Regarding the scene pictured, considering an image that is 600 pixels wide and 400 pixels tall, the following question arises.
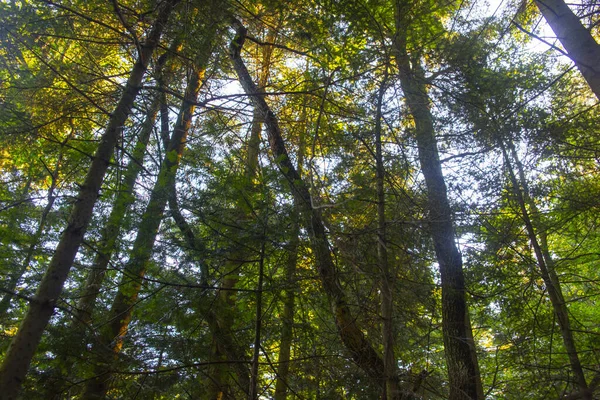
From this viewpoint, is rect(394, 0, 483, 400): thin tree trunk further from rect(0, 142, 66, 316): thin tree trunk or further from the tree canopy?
rect(0, 142, 66, 316): thin tree trunk

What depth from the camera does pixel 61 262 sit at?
2658 mm

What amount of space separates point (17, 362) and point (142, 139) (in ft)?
7.50

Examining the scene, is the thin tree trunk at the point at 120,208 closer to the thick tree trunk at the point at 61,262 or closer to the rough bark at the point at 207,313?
the thick tree trunk at the point at 61,262

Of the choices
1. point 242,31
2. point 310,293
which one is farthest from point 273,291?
point 242,31

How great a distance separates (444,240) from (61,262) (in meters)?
3.94

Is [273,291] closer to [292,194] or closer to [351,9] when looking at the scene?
[292,194]

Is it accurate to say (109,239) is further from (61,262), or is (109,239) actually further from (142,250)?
(61,262)

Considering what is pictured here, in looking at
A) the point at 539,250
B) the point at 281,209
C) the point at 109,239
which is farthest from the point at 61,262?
the point at 539,250

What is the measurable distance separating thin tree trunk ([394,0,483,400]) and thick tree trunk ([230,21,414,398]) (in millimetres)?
1038

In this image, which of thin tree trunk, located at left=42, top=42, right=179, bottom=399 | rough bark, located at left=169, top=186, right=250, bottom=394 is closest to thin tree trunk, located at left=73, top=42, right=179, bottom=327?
thin tree trunk, located at left=42, top=42, right=179, bottom=399

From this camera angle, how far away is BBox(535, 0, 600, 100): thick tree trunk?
3.61 m

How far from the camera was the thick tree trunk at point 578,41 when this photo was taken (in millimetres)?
3613

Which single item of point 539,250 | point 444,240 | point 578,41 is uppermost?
point 578,41

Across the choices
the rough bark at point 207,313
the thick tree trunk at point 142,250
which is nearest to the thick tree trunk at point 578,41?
the thick tree trunk at point 142,250
